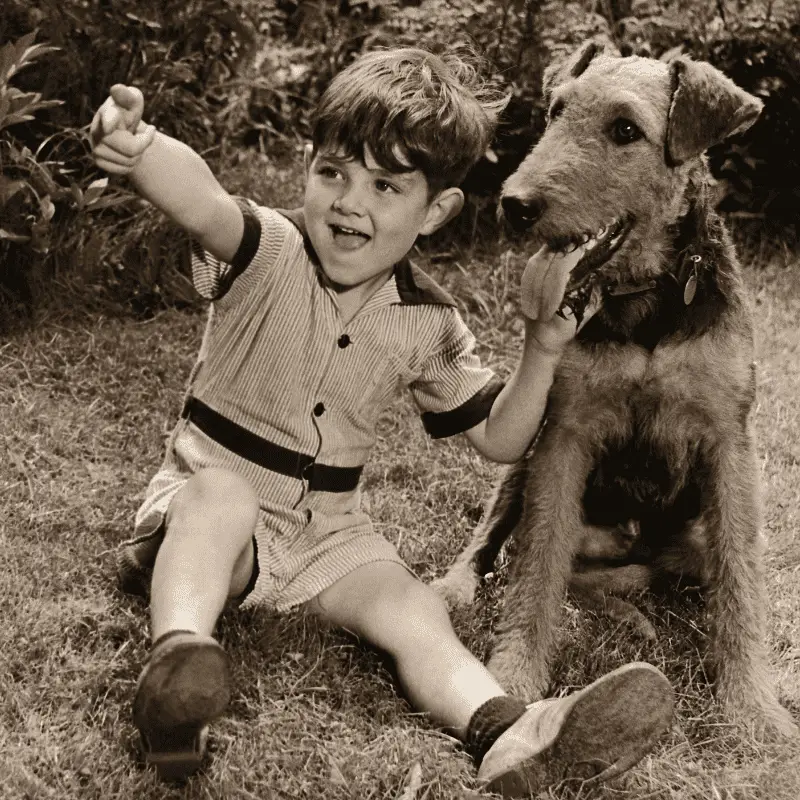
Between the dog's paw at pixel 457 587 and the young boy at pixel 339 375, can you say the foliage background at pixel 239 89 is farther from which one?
the dog's paw at pixel 457 587

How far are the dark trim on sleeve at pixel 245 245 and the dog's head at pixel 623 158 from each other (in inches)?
24.1

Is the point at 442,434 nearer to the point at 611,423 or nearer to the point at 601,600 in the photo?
the point at 611,423

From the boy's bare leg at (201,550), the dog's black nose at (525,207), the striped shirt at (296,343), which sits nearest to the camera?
the boy's bare leg at (201,550)

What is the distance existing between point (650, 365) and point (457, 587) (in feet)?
2.84

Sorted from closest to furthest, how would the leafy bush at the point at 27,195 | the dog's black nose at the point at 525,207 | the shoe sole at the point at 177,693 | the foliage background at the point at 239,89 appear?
the shoe sole at the point at 177,693 → the dog's black nose at the point at 525,207 → the leafy bush at the point at 27,195 → the foliage background at the point at 239,89

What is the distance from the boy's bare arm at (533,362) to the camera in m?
2.88

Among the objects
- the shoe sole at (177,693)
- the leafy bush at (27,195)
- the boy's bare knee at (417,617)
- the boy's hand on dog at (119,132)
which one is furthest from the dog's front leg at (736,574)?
the leafy bush at (27,195)

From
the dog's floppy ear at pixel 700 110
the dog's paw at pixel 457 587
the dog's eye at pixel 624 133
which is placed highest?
the dog's floppy ear at pixel 700 110

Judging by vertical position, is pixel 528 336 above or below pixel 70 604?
above

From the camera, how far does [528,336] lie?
3018mm

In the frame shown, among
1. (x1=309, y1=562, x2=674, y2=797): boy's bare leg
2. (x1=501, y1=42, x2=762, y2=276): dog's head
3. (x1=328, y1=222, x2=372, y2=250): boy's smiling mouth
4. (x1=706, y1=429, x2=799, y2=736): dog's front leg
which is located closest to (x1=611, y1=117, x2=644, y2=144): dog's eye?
(x1=501, y1=42, x2=762, y2=276): dog's head

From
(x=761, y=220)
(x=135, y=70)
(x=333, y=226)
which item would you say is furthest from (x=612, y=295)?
(x=761, y=220)

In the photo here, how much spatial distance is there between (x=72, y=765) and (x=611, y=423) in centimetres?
162

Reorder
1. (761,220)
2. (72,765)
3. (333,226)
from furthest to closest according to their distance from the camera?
(761,220) < (333,226) < (72,765)
